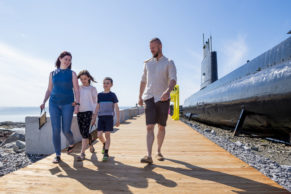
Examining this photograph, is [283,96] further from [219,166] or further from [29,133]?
[29,133]

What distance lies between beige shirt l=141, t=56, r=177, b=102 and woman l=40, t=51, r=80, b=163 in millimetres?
1411

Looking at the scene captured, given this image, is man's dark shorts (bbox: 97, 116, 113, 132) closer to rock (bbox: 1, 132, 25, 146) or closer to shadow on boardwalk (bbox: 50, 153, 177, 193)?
shadow on boardwalk (bbox: 50, 153, 177, 193)

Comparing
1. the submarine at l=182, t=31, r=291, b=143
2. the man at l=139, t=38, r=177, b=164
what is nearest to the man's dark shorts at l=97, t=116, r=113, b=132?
the man at l=139, t=38, r=177, b=164

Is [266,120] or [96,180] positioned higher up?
[266,120]

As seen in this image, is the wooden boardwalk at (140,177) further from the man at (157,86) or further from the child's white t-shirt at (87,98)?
the child's white t-shirt at (87,98)

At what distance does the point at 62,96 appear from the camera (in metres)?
3.59

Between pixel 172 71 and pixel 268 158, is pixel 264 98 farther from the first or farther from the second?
pixel 172 71


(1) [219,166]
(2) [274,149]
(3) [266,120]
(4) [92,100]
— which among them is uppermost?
(4) [92,100]

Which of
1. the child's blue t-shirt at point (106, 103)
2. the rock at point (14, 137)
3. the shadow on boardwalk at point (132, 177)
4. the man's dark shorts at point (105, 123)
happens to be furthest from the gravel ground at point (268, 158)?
the rock at point (14, 137)

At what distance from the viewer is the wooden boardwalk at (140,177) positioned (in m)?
2.36

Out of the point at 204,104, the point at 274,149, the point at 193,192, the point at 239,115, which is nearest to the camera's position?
the point at 193,192

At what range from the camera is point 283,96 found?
18.7 ft

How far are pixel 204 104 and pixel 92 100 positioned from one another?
1182cm

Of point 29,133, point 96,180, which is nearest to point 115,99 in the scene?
point 96,180
